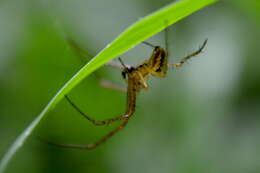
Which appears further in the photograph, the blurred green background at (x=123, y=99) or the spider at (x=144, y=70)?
the blurred green background at (x=123, y=99)

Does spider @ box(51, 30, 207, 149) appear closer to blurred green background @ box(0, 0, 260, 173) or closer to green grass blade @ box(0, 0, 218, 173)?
blurred green background @ box(0, 0, 260, 173)

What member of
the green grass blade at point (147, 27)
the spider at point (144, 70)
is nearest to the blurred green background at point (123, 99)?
the spider at point (144, 70)

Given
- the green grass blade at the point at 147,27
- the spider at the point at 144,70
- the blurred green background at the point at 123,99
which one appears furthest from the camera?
the blurred green background at the point at 123,99

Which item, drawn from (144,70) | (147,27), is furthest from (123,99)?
(147,27)

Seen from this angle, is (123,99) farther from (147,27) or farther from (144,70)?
(147,27)

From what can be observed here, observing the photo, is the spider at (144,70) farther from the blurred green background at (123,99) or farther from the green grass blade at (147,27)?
the green grass blade at (147,27)

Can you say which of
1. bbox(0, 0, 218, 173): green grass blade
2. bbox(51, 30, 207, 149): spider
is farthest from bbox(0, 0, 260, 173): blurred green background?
bbox(0, 0, 218, 173): green grass blade

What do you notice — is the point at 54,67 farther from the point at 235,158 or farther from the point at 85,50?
the point at 235,158

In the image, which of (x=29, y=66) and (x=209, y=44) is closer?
(x=29, y=66)

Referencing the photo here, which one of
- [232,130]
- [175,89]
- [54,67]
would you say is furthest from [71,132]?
[232,130]
